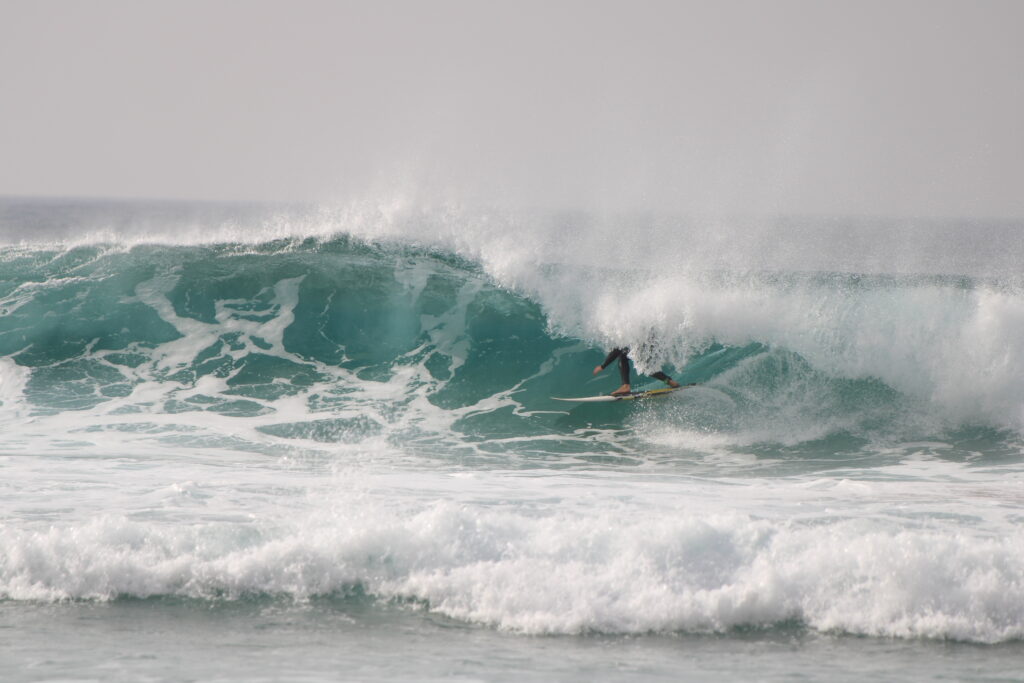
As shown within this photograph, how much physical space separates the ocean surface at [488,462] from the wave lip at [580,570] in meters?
0.02

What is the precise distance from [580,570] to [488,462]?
14.8 ft

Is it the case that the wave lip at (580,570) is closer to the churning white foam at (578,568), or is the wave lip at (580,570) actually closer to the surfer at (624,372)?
the churning white foam at (578,568)

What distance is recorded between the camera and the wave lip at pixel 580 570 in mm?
6305

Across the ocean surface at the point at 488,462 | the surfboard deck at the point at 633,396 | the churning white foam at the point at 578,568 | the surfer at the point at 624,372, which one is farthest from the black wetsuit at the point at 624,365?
the churning white foam at the point at 578,568

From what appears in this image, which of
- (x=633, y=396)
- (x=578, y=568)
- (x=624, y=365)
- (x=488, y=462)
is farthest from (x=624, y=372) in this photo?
(x=578, y=568)

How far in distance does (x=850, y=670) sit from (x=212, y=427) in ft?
29.9

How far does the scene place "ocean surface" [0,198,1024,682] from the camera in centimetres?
610

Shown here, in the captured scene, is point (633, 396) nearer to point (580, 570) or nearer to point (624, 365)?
point (624, 365)

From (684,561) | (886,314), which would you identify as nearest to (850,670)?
(684,561)

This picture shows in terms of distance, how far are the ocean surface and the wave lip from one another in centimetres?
2

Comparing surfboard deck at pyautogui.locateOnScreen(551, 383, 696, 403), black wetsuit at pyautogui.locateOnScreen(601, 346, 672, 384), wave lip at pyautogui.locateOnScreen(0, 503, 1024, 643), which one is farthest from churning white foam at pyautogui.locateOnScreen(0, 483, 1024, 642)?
black wetsuit at pyautogui.locateOnScreen(601, 346, 672, 384)

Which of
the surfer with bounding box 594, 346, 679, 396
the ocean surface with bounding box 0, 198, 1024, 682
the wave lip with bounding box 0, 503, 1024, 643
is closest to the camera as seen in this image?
the ocean surface with bounding box 0, 198, 1024, 682

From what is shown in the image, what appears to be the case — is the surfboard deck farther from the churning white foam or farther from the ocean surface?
the churning white foam

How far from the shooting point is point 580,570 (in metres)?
6.82
